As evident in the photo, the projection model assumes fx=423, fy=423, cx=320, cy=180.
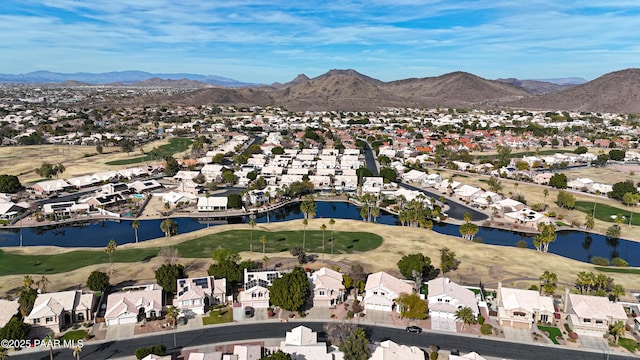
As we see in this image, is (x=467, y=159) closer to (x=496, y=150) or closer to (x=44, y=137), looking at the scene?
(x=496, y=150)

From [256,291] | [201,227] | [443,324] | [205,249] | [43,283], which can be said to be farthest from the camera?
[201,227]

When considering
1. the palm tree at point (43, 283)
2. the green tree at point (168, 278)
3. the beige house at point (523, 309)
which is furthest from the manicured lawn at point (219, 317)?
the beige house at point (523, 309)

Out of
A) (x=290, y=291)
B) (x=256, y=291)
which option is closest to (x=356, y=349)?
(x=290, y=291)

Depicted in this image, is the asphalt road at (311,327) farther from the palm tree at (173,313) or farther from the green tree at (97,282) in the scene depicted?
the green tree at (97,282)

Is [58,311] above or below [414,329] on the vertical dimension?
above

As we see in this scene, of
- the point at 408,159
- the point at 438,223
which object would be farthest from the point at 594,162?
the point at 438,223

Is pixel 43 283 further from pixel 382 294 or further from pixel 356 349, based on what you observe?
pixel 382 294

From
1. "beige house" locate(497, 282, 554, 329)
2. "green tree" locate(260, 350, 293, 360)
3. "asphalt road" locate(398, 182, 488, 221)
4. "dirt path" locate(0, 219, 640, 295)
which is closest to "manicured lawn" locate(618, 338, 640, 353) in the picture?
"beige house" locate(497, 282, 554, 329)
